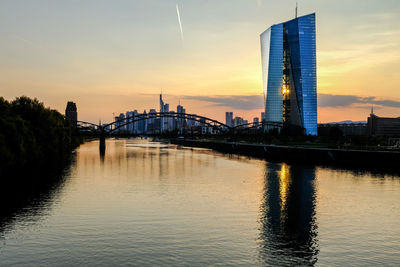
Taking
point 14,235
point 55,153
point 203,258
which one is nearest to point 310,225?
point 203,258

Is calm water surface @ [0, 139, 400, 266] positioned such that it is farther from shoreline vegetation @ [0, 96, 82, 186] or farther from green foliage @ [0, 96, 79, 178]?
green foliage @ [0, 96, 79, 178]

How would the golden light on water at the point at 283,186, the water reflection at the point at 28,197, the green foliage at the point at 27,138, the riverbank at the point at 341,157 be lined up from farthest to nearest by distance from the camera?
1. the riverbank at the point at 341,157
2. the green foliage at the point at 27,138
3. the golden light on water at the point at 283,186
4. the water reflection at the point at 28,197

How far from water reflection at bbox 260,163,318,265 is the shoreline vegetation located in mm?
30677

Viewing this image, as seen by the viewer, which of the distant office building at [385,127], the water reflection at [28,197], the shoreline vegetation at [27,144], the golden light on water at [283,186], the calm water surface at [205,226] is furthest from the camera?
the distant office building at [385,127]

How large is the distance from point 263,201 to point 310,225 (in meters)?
10.6

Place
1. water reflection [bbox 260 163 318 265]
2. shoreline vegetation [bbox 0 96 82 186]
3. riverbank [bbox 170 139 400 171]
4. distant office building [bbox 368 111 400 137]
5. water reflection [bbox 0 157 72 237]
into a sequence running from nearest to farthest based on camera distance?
1. water reflection [bbox 260 163 318 265]
2. water reflection [bbox 0 157 72 237]
3. shoreline vegetation [bbox 0 96 82 186]
4. riverbank [bbox 170 139 400 171]
5. distant office building [bbox 368 111 400 137]

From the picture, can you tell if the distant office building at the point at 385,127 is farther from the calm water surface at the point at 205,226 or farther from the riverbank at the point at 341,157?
the calm water surface at the point at 205,226

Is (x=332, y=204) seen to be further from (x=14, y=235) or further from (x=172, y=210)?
(x=14, y=235)

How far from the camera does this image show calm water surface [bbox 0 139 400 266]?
22.4 meters

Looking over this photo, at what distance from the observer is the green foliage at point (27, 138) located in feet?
166

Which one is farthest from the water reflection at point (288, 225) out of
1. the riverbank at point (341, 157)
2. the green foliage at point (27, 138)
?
the green foliage at point (27, 138)

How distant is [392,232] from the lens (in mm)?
28031

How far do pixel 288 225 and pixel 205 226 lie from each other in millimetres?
6654

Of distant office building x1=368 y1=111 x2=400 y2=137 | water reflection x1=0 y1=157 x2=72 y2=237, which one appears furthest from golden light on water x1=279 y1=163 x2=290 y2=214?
distant office building x1=368 y1=111 x2=400 y2=137
